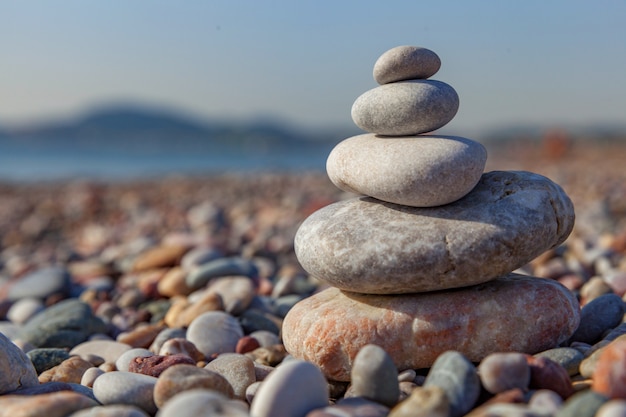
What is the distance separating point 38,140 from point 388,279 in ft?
362

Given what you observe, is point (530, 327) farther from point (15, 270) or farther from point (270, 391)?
point (15, 270)

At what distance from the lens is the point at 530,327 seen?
3578 mm

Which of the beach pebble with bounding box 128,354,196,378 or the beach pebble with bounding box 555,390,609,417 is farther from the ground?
the beach pebble with bounding box 555,390,609,417

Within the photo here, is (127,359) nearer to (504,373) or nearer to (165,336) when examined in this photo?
(165,336)

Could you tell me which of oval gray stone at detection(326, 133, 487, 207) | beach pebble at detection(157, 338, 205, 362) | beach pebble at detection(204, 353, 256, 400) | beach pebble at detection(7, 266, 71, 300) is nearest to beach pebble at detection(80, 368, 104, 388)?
beach pebble at detection(157, 338, 205, 362)

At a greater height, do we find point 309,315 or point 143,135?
point 309,315

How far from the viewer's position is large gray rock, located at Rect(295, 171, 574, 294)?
3.51 meters

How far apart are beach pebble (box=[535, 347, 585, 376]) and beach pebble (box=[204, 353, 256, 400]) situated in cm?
153

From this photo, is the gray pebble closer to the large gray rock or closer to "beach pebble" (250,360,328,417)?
"beach pebble" (250,360,328,417)

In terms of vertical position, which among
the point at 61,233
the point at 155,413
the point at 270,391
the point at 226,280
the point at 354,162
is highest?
the point at 354,162

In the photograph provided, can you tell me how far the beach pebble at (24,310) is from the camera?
6.10 metres

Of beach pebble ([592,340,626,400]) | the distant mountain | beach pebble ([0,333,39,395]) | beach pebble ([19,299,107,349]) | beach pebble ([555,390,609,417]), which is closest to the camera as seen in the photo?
beach pebble ([555,390,609,417])

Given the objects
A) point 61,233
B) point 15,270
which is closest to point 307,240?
point 15,270

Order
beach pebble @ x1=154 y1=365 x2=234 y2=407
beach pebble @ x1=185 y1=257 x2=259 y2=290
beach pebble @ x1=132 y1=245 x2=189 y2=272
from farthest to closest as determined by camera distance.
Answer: beach pebble @ x1=132 y1=245 x2=189 y2=272, beach pebble @ x1=185 y1=257 x2=259 y2=290, beach pebble @ x1=154 y1=365 x2=234 y2=407
